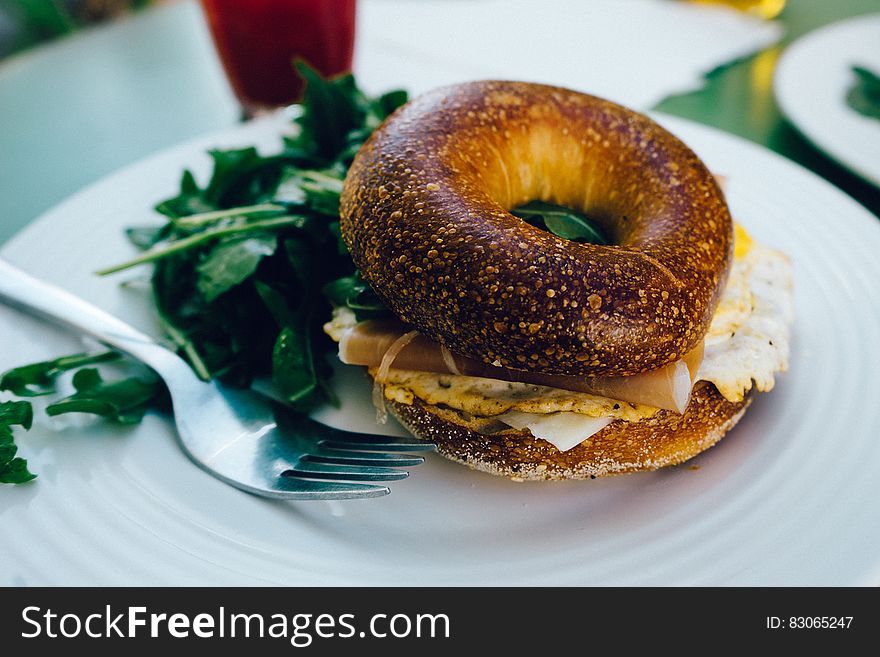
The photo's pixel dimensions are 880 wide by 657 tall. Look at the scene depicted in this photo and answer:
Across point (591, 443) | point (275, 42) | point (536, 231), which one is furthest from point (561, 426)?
point (275, 42)

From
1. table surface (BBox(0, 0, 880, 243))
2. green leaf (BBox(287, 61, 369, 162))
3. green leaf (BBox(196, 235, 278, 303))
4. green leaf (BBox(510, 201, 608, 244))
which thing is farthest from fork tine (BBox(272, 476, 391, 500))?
table surface (BBox(0, 0, 880, 243))

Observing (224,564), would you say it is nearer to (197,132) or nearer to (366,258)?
(366,258)

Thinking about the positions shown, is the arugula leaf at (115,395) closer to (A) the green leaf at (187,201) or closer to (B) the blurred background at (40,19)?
(A) the green leaf at (187,201)

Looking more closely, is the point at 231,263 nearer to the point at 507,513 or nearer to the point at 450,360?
the point at 450,360

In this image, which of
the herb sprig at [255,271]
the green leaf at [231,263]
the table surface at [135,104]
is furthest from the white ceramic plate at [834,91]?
the green leaf at [231,263]
